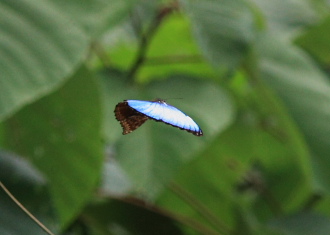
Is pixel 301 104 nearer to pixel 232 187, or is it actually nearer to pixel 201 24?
pixel 201 24

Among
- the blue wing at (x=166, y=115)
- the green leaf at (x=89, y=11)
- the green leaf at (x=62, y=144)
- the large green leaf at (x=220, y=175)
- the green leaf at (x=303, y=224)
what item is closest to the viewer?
the blue wing at (x=166, y=115)

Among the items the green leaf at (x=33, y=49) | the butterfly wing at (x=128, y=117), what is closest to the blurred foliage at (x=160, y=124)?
the green leaf at (x=33, y=49)

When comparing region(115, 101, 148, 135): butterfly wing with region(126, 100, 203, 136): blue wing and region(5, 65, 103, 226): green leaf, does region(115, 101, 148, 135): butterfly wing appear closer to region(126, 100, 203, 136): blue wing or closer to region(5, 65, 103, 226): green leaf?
region(126, 100, 203, 136): blue wing

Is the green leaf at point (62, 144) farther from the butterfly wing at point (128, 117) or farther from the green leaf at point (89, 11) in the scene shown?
the butterfly wing at point (128, 117)

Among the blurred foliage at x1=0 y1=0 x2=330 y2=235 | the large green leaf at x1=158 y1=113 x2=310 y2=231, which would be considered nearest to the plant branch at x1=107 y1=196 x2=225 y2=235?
the blurred foliage at x1=0 y1=0 x2=330 y2=235

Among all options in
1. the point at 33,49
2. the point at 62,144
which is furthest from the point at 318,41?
the point at 33,49

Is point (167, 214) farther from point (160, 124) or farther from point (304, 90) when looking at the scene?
point (304, 90)
